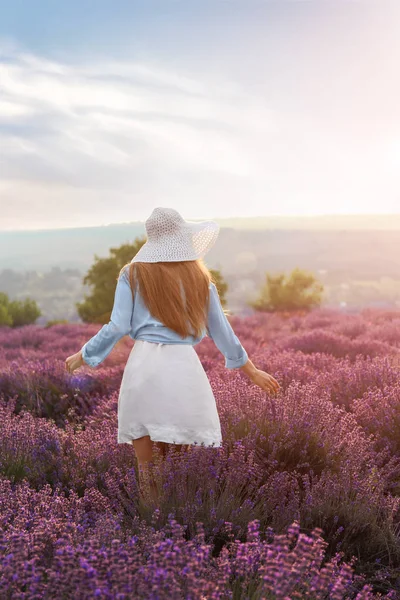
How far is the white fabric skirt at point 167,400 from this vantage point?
3.07 meters

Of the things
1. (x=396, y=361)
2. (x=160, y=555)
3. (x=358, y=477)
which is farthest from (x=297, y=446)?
(x=396, y=361)

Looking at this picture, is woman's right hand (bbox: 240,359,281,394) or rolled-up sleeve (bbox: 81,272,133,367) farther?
woman's right hand (bbox: 240,359,281,394)

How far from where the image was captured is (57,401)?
6160 millimetres

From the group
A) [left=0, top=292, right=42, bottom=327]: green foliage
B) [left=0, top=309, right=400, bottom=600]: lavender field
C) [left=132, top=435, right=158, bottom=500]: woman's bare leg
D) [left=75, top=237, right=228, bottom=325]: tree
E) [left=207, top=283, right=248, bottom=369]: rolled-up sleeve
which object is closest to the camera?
[left=0, top=309, right=400, bottom=600]: lavender field

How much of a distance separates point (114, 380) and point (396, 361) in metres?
2.70

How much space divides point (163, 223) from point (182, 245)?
15 centimetres

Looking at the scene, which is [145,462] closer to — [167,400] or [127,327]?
[167,400]

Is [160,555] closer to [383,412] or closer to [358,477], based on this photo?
[358,477]

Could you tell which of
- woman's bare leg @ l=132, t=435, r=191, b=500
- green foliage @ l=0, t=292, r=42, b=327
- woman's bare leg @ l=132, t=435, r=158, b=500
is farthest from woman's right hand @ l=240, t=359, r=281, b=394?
green foliage @ l=0, t=292, r=42, b=327

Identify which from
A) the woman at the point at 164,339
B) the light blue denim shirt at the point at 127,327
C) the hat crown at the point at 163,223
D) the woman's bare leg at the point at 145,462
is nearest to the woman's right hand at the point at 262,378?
the woman at the point at 164,339

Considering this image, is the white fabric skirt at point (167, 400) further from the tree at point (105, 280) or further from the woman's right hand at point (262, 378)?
the tree at point (105, 280)

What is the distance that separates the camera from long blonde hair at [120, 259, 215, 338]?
3.16 metres

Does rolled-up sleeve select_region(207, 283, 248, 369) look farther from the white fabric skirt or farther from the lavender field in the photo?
the lavender field

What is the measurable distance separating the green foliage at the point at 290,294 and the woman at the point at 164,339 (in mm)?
11913
